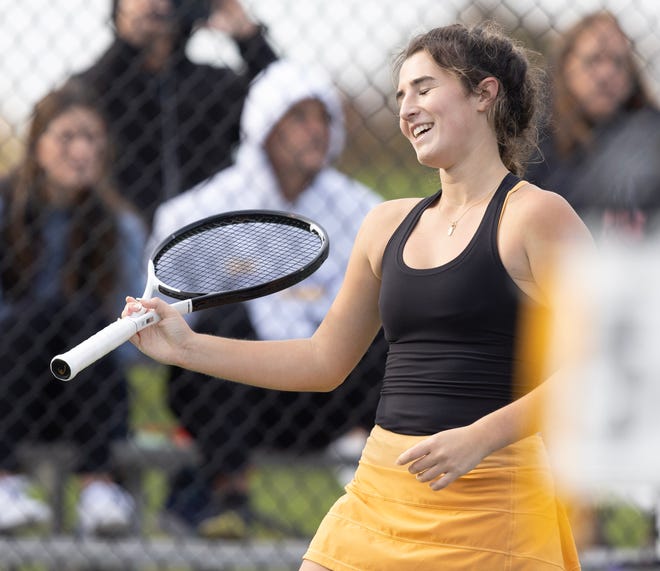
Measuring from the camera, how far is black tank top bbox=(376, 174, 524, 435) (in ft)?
5.96

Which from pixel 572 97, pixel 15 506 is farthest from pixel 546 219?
pixel 15 506

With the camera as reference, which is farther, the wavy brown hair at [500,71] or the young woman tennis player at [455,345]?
the wavy brown hair at [500,71]

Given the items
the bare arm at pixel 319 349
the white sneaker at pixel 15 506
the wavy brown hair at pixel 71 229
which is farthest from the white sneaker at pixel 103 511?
the bare arm at pixel 319 349

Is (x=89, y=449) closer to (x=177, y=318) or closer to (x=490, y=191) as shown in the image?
(x=177, y=318)

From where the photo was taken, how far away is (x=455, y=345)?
1852mm

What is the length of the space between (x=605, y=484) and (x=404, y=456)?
616 mm

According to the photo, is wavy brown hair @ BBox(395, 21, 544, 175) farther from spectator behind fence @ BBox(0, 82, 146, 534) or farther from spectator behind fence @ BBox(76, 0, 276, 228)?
spectator behind fence @ BBox(0, 82, 146, 534)

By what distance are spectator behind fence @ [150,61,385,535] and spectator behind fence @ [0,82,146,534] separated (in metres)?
0.16

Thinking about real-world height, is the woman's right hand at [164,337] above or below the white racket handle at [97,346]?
below

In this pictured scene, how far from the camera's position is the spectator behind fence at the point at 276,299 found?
3375 millimetres

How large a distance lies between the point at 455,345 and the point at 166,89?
70.8 inches

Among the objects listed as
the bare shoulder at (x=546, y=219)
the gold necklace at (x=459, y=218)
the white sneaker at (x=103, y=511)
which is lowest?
the white sneaker at (x=103, y=511)

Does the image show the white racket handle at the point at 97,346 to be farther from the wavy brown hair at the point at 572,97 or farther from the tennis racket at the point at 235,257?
the wavy brown hair at the point at 572,97

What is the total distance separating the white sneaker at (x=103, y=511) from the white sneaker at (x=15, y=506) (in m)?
0.16
